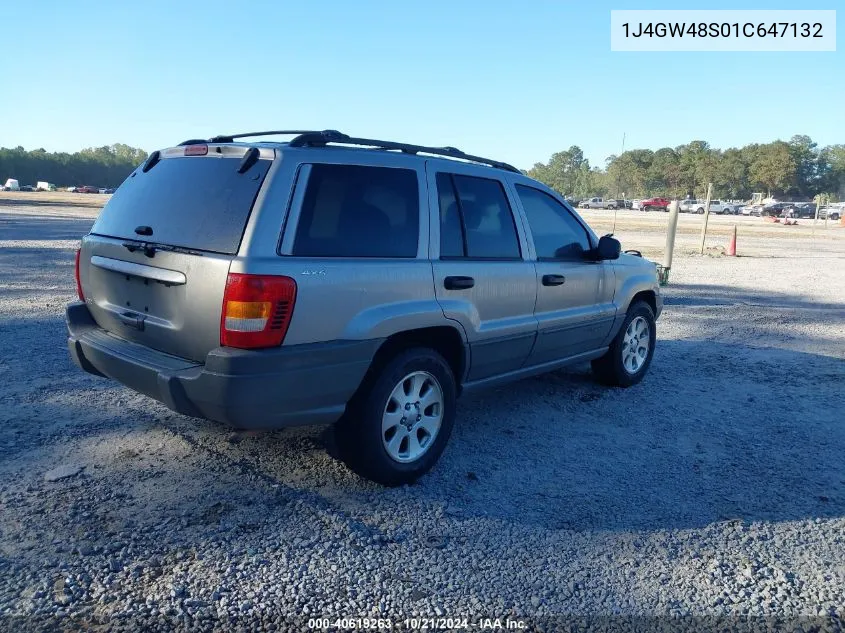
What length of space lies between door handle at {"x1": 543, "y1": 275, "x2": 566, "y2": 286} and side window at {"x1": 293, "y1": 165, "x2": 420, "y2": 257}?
4.15ft

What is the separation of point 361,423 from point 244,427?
0.62m

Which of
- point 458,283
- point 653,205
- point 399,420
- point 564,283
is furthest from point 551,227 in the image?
point 653,205

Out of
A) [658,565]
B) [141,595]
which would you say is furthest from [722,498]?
[141,595]

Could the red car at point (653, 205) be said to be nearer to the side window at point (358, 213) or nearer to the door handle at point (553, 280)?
the door handle at point (553, 280)

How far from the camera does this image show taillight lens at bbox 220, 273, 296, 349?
3248mm

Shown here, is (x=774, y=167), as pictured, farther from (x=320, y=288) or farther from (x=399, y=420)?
(x=320, y=288)

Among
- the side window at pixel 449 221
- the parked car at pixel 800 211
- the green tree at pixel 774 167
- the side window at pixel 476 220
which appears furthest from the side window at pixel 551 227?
the green tree at pixel 774 167

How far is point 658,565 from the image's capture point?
10.6 ft

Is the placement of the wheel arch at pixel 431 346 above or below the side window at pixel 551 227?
below

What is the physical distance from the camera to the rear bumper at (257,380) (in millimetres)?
3275

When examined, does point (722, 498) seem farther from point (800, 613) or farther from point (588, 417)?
point (588, 417)

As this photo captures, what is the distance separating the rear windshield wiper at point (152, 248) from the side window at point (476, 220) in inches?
57.3

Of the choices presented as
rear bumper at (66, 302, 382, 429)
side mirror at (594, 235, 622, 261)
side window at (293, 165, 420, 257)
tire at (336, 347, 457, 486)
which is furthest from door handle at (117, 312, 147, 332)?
side mirror at (594, 235, 622, 261)

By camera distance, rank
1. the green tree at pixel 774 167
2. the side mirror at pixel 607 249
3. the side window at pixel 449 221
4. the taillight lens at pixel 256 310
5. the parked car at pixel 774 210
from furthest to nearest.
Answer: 1. the green tree at pixel 774 167
2. the parked car at pixel 774 210
3. the side mirror at pixel 607 249
4. the side window at pixel 449 221
5. the taillight lens at pixel 256 310
